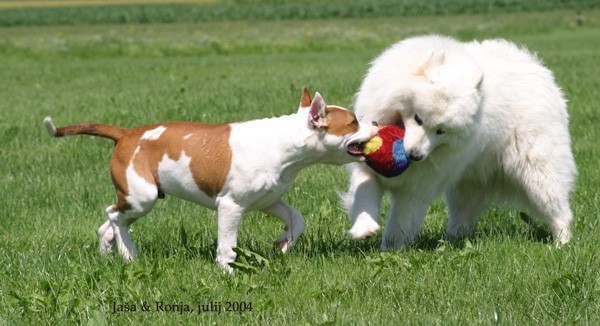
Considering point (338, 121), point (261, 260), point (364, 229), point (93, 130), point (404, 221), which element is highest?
point (338, 121)

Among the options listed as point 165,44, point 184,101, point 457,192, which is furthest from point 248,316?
point 165,44

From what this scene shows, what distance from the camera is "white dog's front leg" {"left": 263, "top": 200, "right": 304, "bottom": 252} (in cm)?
574

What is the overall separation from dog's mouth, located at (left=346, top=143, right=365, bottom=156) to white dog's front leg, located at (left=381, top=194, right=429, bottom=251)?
880 mm

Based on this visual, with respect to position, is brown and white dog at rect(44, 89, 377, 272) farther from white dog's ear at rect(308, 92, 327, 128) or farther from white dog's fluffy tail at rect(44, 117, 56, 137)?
white dog's fluffy tail at rect(44, 117, 56, 137)

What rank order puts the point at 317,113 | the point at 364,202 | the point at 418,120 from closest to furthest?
the point at 317,113 < the point at 418,120 < the point at 364,202

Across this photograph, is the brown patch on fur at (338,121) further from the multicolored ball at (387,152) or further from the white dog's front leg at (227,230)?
the white dog's front leg at (227,230)

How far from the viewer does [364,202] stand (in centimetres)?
616

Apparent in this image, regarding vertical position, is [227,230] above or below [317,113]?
below

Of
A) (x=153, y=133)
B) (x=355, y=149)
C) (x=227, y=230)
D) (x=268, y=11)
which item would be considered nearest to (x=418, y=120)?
(x=355, y=149)

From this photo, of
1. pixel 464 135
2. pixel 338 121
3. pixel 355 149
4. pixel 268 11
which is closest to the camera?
pixel 338 121

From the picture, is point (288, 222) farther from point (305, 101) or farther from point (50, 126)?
point (50, 126)

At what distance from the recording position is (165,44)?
3431cm

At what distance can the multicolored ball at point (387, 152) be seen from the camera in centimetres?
566

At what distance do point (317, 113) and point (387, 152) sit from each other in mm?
671
